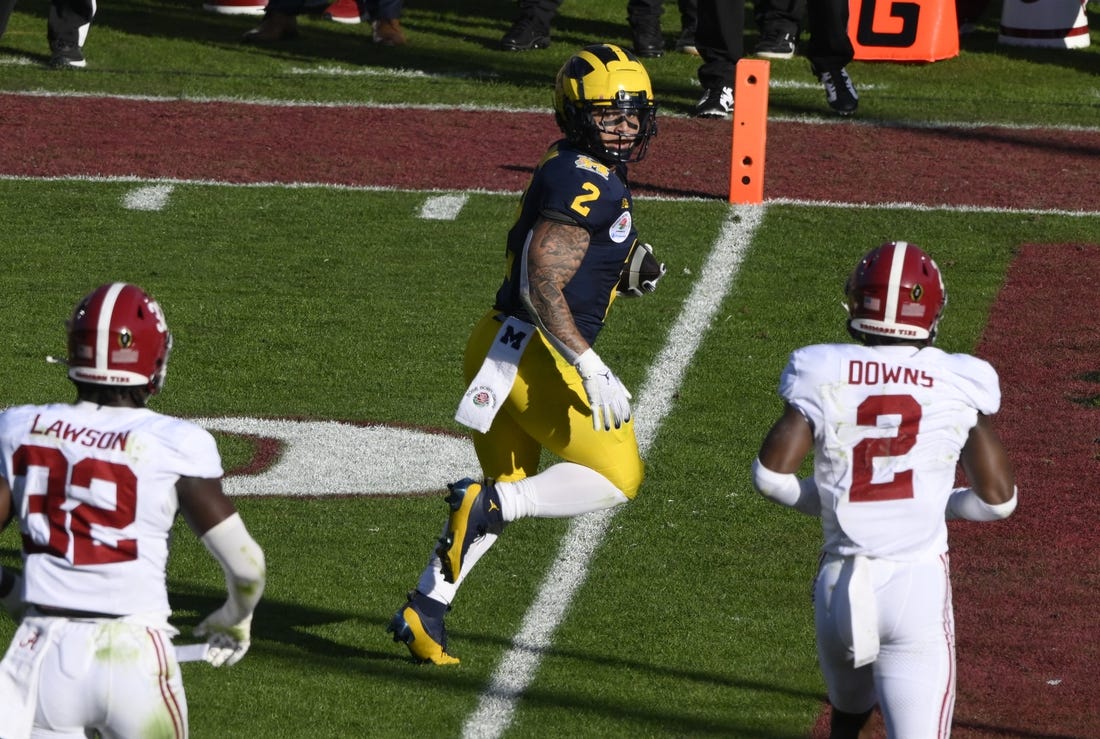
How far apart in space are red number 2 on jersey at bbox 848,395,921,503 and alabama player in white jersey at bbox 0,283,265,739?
144 centimetres

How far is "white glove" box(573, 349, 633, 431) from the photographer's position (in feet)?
18.5

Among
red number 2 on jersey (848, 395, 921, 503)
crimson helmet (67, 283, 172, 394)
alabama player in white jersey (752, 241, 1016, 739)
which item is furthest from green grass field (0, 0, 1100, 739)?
crimson helmet (67, 283, 172, 394)

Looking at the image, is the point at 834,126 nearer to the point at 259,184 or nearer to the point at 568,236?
the point at 259,184

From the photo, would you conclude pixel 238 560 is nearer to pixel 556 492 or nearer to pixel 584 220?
pixel 556 492

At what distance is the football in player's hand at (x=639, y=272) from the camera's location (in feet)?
20.1

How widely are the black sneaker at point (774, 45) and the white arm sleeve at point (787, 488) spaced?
35.4 ft

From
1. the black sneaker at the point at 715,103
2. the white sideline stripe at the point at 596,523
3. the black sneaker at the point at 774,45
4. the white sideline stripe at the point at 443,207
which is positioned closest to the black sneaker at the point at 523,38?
the black sneaker at the point at 774,45

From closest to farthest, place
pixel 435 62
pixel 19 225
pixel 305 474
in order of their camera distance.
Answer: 1. pixel 305 474
2. pixel 19 225
3. pixel 435 62

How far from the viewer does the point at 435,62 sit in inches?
593

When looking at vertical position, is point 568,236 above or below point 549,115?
above

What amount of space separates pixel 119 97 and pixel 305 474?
6.77 m

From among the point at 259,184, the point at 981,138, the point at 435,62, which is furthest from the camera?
the point at 435,62

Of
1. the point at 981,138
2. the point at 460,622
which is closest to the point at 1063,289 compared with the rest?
the point at 981,138

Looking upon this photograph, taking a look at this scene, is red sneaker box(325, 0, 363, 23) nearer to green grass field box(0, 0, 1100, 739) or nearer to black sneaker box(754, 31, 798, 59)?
green grass field box(0, 0, 1100, 739)
